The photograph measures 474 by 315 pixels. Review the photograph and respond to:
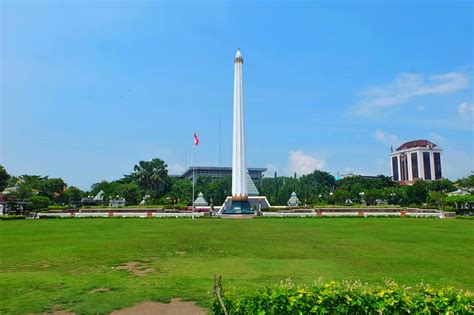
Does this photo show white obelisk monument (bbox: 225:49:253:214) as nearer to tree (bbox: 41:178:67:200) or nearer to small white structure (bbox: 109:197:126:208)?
small white structure (bbox: 109:197:126:208)

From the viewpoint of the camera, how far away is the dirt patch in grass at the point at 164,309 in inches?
290

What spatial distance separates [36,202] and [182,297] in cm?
5925

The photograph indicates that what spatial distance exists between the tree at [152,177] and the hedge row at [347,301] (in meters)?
81.2

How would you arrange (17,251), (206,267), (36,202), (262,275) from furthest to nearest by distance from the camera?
1. (36,202)
2. (17,251)
3. (206,267)
4. (262,275)

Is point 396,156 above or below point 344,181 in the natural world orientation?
above

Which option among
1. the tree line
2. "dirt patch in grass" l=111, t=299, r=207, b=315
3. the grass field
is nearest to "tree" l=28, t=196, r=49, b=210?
the tree line

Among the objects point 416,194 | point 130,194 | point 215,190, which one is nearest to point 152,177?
point 130,194

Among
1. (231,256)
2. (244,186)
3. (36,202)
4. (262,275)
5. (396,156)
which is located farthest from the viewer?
(396,156)

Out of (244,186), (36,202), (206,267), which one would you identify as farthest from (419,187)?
A: (206,267)

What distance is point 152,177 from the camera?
84875 millimetres

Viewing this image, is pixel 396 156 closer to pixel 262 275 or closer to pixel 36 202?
pixel 36 202

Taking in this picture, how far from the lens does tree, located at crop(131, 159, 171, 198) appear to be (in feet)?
280

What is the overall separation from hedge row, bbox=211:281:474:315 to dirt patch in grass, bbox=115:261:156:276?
20.3 ft

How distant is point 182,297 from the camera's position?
27.2 feet
